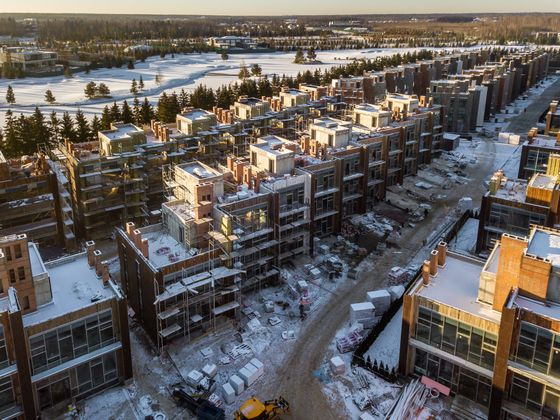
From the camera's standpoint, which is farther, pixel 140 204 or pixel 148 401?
pixel 140 204

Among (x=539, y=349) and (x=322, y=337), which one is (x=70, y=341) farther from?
(x=539, y=349)

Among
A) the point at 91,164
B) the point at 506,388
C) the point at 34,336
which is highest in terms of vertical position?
the point at 91,164

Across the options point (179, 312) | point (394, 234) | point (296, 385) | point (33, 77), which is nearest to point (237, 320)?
point (179, 312)

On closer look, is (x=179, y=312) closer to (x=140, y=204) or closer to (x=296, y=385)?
→ (x=296, y=385)

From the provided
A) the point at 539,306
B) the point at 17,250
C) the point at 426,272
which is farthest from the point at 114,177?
the point at 539,306

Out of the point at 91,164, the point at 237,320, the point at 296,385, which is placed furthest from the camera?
the point at 91,164

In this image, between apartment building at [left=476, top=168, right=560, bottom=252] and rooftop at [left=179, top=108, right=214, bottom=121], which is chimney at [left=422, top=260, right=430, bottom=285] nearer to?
apartment building at [left=476, top=168, right=560, bottom=252]

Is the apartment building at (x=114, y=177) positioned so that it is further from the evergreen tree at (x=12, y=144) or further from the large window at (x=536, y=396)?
the large window at (x=536, y=396)

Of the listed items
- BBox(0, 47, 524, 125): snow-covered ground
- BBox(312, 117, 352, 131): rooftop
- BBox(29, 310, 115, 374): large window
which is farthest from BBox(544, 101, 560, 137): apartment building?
BBox(0, 47, 524, 125): snow-covered ground
